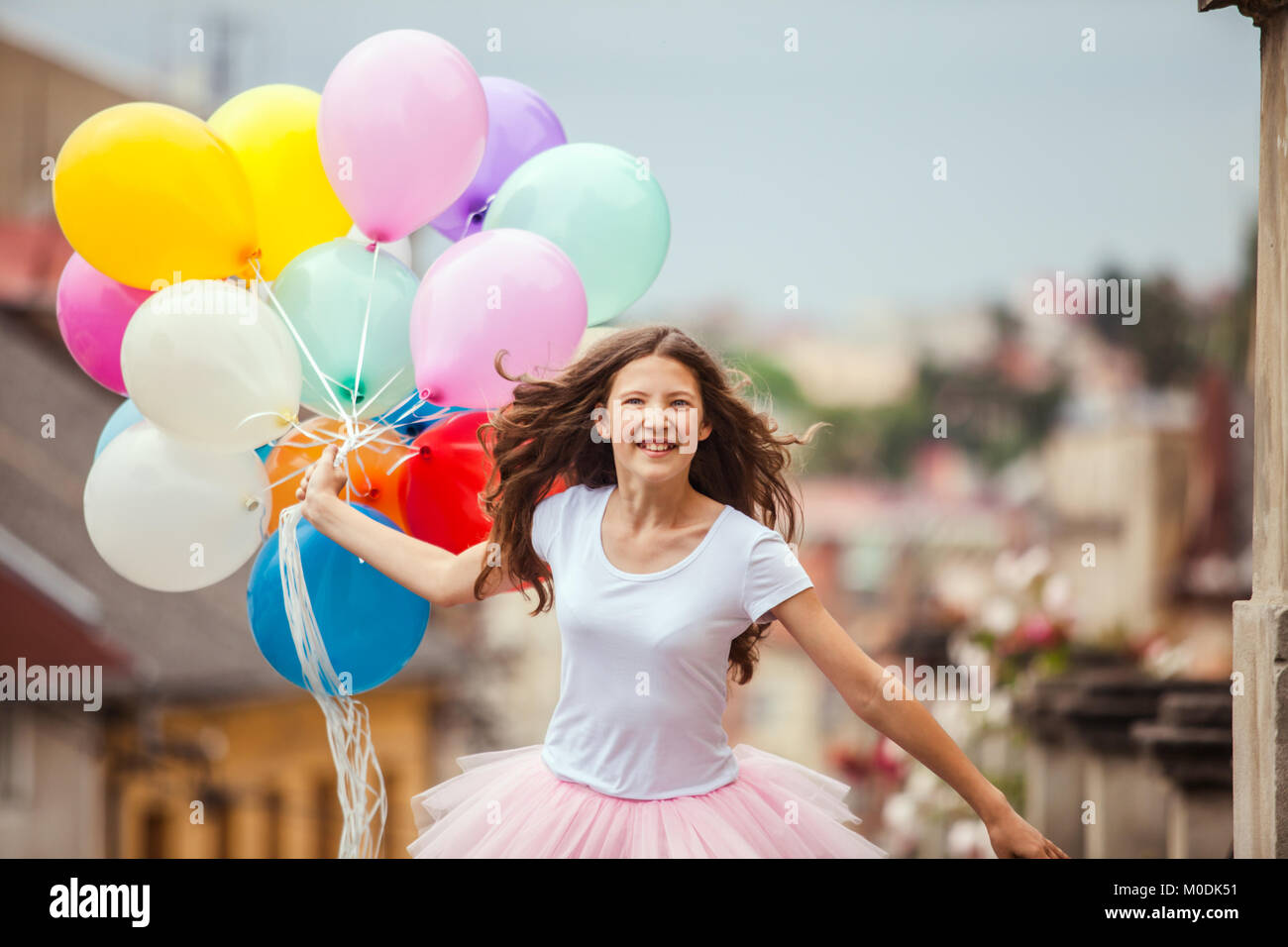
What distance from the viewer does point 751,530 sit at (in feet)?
10.2

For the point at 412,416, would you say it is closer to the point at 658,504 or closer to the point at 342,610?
the point at 342,610

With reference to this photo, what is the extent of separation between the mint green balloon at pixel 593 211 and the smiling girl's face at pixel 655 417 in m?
0.68

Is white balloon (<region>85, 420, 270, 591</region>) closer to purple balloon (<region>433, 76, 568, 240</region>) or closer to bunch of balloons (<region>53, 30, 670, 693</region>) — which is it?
bunch of balloons (<region>53, 30, 670, 693</region>)

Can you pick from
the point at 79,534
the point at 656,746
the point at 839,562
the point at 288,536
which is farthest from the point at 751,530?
the point at 839,562

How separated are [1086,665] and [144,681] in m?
9.35

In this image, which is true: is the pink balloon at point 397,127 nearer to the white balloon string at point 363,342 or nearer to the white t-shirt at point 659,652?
the white balloon string at point 363,342

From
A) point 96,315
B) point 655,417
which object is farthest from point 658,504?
point 96,315

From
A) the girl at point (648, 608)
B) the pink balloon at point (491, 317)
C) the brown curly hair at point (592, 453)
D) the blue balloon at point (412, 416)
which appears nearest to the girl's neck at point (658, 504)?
the girl at point (648, 608)

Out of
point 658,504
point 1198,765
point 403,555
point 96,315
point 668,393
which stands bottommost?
point 1198,765

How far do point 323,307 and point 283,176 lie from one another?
50 centimetres

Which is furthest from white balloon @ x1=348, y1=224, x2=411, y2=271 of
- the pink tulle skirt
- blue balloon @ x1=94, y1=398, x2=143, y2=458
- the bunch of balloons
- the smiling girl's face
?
the pink tulle skirt

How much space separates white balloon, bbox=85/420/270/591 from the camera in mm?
3570

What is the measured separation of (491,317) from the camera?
3.38 metres

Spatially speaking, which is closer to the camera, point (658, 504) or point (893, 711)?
point (893, 711)
